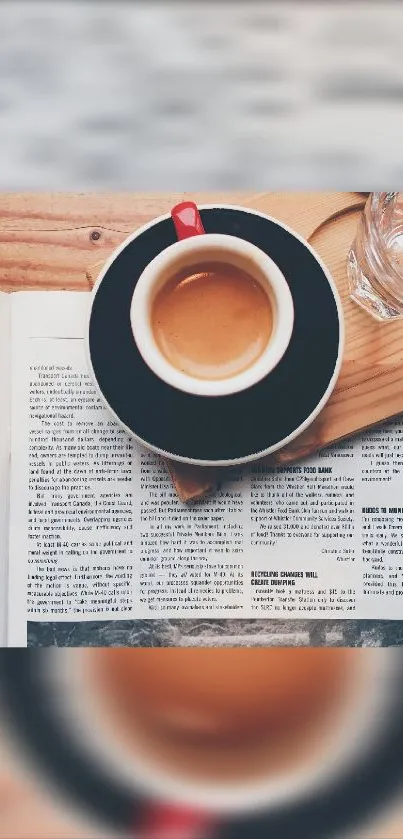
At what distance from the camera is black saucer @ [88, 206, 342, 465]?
0.58m

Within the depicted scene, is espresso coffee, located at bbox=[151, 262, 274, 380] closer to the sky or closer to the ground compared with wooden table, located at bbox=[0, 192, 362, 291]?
closer to the ground

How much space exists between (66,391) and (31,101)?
0.88 ft

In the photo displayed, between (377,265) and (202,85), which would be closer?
(377,265)

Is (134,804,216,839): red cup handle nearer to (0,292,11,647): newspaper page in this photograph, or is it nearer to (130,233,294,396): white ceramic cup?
(0,292,11,647): newspaper page

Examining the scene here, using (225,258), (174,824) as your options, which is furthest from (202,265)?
(174,824)

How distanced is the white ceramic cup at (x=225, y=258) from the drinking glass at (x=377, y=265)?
0.28 feet

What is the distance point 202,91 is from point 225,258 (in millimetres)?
223

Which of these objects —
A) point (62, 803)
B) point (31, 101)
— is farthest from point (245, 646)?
point (31, 101)

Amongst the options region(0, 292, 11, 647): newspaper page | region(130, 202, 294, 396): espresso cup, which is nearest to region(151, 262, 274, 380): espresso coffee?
region(130, 202, 294, 396): espresso cup

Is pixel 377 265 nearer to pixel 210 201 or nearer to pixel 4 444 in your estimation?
pixel 210 201

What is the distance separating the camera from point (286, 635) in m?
0.64

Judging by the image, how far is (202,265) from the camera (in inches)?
22.8

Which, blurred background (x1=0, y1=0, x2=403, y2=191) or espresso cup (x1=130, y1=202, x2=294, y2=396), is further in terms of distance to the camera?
blurred background (x1=0, y1=0, x2=403, y2=191)

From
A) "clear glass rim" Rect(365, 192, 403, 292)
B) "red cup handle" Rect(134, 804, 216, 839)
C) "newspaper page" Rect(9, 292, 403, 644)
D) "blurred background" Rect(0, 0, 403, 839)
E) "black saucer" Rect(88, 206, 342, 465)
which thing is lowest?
"red cup handle" Rect(134, 804, 216, 839)
